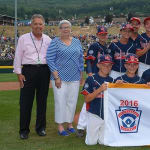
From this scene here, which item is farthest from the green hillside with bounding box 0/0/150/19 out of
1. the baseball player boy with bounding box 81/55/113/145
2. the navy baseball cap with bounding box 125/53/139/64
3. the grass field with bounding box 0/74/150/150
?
the navy baseball cap with bounding box 125/53/139/64

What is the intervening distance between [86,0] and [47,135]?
139687 mm

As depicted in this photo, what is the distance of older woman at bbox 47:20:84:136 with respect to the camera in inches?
226

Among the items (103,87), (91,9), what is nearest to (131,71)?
(103,87)

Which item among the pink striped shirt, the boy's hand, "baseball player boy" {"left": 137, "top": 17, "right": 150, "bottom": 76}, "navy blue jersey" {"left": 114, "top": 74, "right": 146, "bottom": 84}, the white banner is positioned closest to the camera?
the boy's hand

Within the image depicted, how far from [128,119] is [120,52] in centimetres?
119

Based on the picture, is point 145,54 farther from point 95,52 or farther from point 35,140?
point 35,140

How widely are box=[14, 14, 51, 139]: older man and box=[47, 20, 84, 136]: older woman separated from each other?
0.15 m

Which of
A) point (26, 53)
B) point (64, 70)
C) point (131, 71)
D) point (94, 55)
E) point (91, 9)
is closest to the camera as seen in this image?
point (131, 71)

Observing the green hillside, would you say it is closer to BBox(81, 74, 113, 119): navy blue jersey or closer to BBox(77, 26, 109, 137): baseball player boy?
BBox(77, 26, 109, 137): baseball player boy

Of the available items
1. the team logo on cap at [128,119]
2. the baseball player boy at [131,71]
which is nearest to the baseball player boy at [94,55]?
the baseball player boy at [131,71]

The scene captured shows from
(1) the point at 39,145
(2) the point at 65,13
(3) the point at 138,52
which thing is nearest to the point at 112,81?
(3) the point at 138,52

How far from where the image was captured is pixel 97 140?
5430 millimetres

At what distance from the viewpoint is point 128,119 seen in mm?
5281

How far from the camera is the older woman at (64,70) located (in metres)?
5.73
